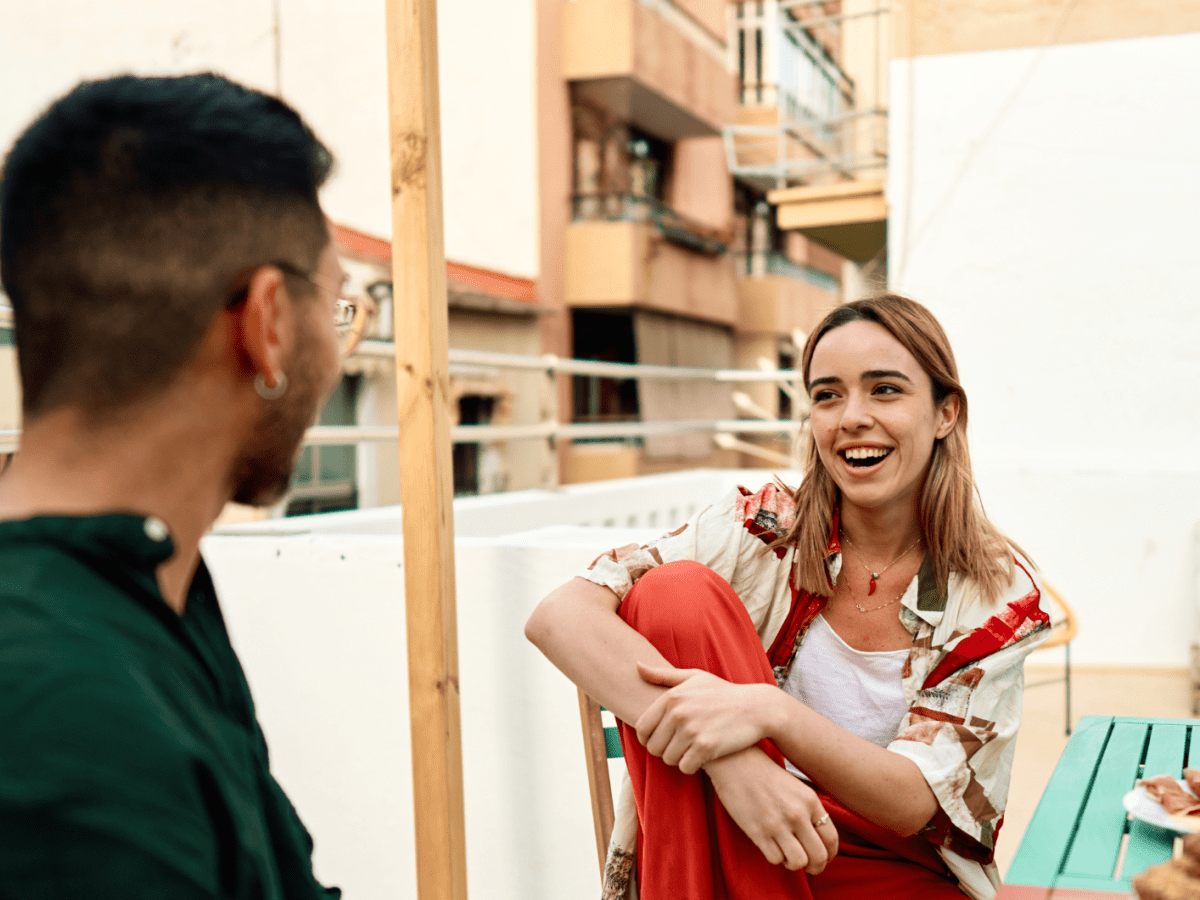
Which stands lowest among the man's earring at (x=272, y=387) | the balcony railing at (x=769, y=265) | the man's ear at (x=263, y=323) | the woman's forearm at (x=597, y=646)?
the woman's forearm at (x=597, y=646)

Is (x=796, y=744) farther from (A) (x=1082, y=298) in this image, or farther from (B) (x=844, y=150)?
(B) (x=844, y=150)

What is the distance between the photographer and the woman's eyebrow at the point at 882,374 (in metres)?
1.68

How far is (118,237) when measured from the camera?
2.27 feet

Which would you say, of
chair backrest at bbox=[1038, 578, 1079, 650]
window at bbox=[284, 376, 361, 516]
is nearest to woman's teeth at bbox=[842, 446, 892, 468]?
chair backrest at bbox=[1038, 578, 1079, 650]

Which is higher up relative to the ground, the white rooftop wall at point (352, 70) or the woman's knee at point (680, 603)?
the white rooftop wall at point (352, 70)

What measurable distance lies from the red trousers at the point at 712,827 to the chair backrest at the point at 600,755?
0.18m

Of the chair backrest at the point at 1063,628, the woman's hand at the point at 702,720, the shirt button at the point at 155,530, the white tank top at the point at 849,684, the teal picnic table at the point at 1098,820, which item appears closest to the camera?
the shirt button at the point at 155,530

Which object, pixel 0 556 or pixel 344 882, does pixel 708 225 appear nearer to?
pixel 344 882

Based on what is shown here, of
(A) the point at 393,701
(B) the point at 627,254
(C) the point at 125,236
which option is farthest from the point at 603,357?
(C) the point at 125,236

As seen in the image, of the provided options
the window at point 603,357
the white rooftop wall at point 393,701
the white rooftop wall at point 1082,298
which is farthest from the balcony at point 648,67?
the white rooftop wall at point 393,701

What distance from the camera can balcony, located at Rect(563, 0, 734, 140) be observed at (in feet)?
39.5

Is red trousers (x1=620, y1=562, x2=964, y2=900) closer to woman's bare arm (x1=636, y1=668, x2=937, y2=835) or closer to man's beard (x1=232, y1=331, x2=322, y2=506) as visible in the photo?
woman's bare arm (x1=636, y1=668, x2=937, y2=835)

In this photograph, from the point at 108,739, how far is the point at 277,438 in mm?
287

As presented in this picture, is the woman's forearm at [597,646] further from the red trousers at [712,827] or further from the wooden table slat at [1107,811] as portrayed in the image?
the wooden table slat at [1107,811]
